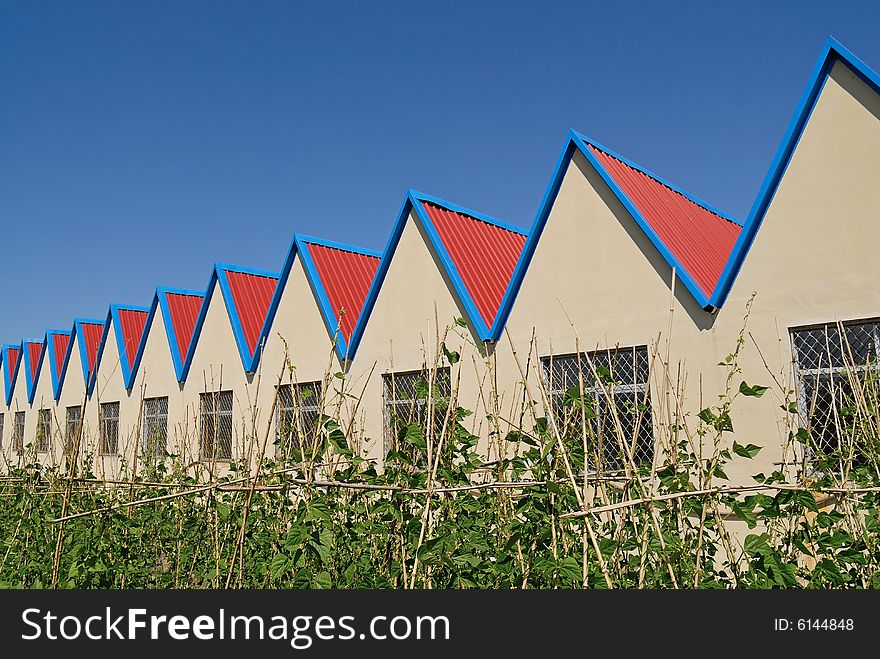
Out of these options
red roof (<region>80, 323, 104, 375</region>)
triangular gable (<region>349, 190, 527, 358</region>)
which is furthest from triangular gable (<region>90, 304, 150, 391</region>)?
triangular gable (<region>349, 190, 527, 358</region>)

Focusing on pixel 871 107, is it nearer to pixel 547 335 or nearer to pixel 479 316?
pixel 547 335

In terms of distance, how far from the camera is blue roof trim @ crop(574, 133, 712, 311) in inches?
329

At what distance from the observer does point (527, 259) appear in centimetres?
1001

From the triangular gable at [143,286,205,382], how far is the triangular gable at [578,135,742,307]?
10.5 meters

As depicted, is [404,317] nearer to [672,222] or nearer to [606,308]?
[606,308]

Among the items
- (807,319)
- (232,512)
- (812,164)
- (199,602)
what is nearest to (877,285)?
(807,319)

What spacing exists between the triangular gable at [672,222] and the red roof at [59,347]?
19.4 meters

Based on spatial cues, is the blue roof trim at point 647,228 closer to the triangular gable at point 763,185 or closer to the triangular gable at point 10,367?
the triangular gable at point 763,185

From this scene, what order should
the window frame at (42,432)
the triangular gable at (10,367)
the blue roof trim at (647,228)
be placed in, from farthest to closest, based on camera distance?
the triangular gable at (10,367)
the blue roof trim at (647,228)
the window frame at (42,432)

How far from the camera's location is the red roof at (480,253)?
1071cm

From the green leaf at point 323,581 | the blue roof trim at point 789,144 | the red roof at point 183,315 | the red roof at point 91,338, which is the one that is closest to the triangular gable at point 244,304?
the red roof at point 183,315

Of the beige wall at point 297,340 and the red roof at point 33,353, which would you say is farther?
the red roof at point 33,353

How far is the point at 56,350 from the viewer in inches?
920

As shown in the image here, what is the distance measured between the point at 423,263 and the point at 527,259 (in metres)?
1.96
